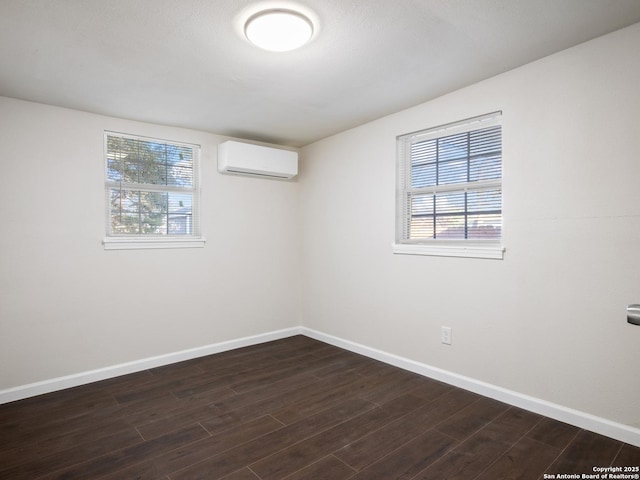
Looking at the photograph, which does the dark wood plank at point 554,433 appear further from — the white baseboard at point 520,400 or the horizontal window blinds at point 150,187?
the horizontal window blinds at point 150,187

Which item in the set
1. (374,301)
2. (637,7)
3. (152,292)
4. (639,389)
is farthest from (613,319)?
(152,292)

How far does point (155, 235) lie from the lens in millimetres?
3611

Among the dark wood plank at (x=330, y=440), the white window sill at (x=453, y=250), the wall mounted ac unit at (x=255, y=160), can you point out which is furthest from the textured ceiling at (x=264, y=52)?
the dark wood plank at (x=330, y=440)

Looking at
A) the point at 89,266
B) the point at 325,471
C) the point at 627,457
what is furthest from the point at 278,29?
the point at 627,457

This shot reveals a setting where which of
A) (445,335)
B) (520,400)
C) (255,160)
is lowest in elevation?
(520,400)

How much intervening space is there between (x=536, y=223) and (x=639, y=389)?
110 centimetres

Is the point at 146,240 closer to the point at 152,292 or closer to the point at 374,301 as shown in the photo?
the point at 152,292

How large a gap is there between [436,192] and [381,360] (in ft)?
5.61

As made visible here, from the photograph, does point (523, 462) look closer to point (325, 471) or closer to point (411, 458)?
point (411, 458)

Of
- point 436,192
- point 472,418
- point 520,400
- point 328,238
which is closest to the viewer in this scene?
point 472,418

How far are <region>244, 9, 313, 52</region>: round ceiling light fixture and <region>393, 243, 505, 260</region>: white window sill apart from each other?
192 centimetres

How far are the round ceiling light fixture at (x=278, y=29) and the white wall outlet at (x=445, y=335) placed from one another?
2.40m

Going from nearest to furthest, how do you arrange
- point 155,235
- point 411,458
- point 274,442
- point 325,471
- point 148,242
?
1. point 325,471
2. point 411,458
3. point 274,442
4. point 148,242
5. point 155,235

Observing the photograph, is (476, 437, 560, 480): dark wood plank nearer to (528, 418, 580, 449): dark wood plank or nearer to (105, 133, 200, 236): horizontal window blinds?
(528, 418, 580, 449): dark wood plank
